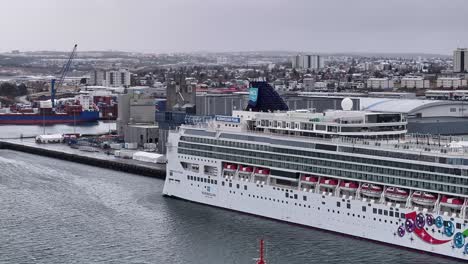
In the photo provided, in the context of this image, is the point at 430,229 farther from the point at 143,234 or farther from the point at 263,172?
the point at 143,234

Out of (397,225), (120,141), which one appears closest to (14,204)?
(397,225)

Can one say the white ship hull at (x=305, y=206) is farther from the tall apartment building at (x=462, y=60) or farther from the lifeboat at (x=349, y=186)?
the tall apartment building at (x=462, y=60)

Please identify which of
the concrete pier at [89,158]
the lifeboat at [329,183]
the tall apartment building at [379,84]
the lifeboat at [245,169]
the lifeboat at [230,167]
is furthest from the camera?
the tall apartment building at [379,84]

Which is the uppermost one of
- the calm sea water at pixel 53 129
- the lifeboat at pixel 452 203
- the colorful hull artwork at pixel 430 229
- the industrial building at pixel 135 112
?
the industrial building at pixel 135 112

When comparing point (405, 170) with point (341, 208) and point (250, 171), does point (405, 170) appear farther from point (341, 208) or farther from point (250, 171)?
point (250, 171)

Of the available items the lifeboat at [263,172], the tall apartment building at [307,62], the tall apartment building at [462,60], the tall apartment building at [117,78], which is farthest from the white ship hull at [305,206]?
the tall apartment building at [307,62]

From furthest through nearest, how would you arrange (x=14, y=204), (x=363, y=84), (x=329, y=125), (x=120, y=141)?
(x=363, y=84) < (x=120, y=141) < (x=14, y=204) < (x=329, y=125)
